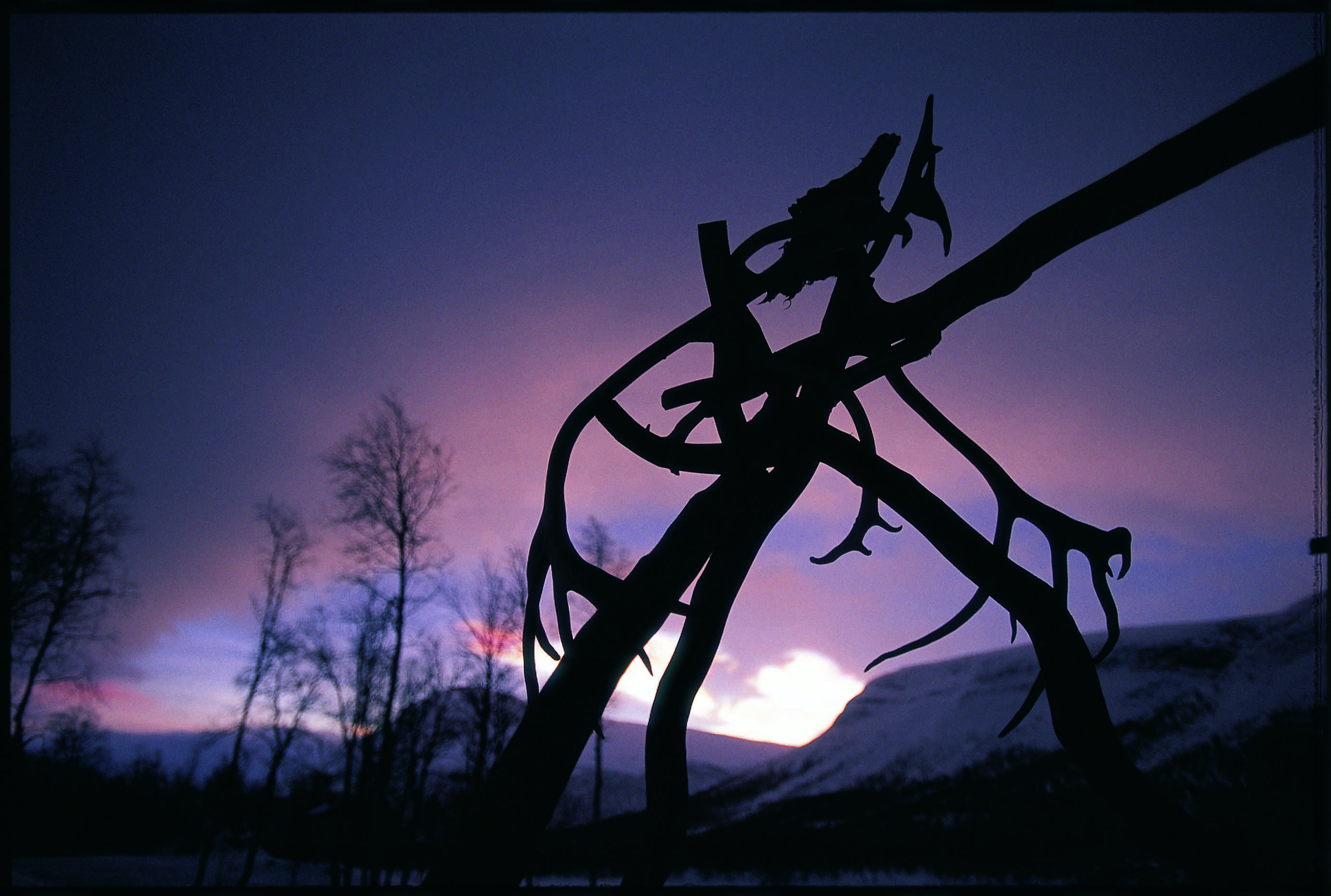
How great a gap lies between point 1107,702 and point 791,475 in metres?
18.7

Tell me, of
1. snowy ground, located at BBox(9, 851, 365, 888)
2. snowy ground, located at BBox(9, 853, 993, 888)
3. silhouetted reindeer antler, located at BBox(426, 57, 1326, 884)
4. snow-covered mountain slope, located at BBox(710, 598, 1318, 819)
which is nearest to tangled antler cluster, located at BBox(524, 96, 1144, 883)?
silhouetted reindeer antler, located at BBox(426, 57, 1326, 884)

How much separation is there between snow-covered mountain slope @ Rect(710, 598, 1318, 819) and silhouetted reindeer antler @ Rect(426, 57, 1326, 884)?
18328 mm

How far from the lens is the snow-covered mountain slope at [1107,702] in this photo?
19234 millimetres

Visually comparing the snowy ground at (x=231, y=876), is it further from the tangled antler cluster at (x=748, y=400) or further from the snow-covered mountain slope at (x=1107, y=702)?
the tangled antler cluster at (x=748, y=400)

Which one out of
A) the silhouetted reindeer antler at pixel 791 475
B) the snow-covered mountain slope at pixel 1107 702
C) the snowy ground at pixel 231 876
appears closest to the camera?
the silhouetted reindeer antler at pixel 791 475

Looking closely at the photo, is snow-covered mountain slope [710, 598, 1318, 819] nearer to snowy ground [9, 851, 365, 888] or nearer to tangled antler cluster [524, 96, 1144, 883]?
snowy ground [9, 851, 365, 888]

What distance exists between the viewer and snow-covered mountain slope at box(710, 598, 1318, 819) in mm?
19234

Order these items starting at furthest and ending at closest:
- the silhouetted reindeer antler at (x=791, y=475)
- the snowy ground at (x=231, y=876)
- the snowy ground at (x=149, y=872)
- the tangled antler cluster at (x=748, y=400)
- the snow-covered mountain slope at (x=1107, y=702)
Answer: the snow-covered mountain slope at (x=1107, y=702)
the snowy ground at (x=231, y=876)
the snowy ground at (x=149, y=872)
the tangled antler cluster at (x=748, y=400)
the silhouetted reindeer antler at (x=791, y=475)

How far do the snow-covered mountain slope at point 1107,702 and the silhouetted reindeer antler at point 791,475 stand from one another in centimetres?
1833

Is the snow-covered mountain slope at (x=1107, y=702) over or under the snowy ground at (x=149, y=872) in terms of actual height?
over

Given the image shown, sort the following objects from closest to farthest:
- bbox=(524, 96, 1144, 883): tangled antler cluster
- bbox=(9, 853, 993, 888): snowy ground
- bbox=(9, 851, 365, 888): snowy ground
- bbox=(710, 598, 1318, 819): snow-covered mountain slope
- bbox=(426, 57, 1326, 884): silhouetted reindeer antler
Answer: bbox=(426, 57, 1326, 884): silhouetted reindeer antler < bbox=(524, 96, 1144, 883): tangled antler cluster < bbox=(9, 851, 365, 888): snowy ground < bbox=(9, 853, 993, 888): snowy ground < bbox=(710, 598, 1318, 819): snow-covered mountain slope

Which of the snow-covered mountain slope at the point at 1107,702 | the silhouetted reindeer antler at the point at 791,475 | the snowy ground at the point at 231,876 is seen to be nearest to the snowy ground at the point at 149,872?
the snowy ground at the point at 231,876

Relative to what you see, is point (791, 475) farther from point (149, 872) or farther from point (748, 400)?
point (149, 872)

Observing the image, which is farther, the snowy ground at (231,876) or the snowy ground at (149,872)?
the snowy ground at (231,876)
